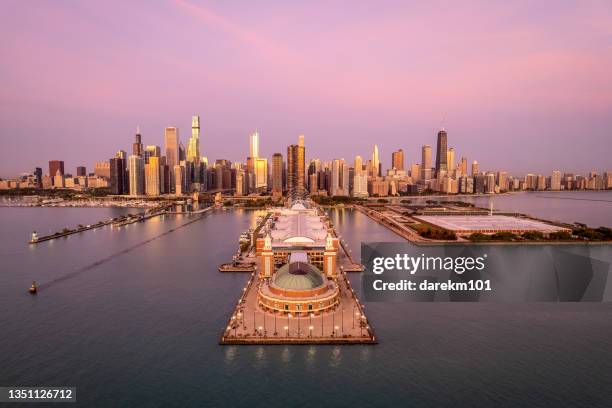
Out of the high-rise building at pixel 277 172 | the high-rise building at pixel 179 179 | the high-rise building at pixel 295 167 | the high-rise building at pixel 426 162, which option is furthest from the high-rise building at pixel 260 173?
the high-rise building at pixel 426 162

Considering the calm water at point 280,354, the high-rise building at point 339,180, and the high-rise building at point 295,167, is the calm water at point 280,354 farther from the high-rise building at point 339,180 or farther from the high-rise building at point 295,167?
the high-rise building at point 295,167

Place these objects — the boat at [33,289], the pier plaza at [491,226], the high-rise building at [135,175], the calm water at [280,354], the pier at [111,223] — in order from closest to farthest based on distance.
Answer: the calm water at [280,354], the boat at [33,289], the pier at [111,223], the pier plaza at [491,226], the high-rise building at [135,175]

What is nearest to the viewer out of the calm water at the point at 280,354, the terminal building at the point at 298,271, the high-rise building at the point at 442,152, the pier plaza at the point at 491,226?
the calm water at the point at 280,354

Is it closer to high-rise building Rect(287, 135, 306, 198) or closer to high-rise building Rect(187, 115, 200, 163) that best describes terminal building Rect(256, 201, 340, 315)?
high-rise building Rect(287, 135, 306, 198)

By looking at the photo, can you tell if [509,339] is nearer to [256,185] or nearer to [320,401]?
[320,401]

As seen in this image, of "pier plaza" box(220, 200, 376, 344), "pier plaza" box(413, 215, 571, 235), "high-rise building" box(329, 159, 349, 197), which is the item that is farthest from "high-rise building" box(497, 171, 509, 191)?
"pier plaza" box(220, 200, 376, 344)

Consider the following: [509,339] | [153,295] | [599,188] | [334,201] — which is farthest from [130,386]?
[599,188]
